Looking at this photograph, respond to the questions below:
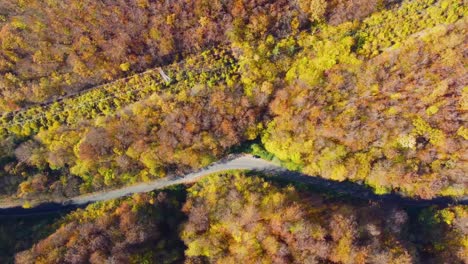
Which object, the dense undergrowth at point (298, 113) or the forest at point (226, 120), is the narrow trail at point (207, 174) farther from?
the dense undergrowth at point (298, 113)

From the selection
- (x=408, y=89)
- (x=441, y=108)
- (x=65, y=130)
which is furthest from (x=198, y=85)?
(x=441, y=108)

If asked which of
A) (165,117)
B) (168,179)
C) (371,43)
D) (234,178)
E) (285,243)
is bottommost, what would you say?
(285,243)

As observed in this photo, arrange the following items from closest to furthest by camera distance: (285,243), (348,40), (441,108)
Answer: (285,243) < (441,108) < (348,40)

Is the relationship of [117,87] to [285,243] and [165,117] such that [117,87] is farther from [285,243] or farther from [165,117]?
[285,243]

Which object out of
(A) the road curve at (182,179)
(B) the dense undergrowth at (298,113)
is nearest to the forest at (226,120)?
(B) the dense undergrowth at (298,113)

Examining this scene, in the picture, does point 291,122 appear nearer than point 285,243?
No

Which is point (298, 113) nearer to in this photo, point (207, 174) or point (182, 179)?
point (207, 174)

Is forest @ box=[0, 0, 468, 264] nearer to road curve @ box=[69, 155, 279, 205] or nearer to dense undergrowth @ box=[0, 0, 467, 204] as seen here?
dense undergrowth @ box=[0, 0, 467, 204]

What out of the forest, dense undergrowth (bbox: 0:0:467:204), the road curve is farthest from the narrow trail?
dense undergrowth (bbox: 0:0:467:204)
